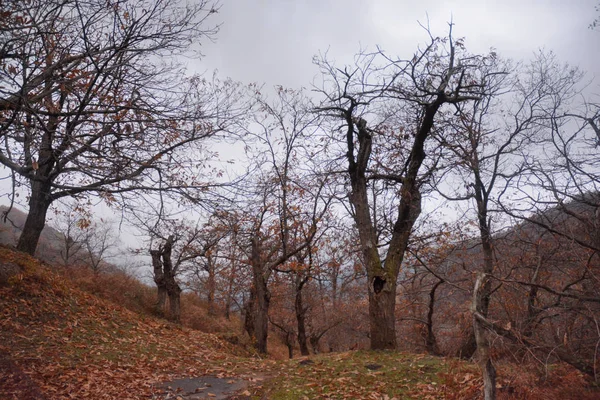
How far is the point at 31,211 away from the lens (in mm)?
13812

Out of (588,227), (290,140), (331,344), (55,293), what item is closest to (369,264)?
(588,227)

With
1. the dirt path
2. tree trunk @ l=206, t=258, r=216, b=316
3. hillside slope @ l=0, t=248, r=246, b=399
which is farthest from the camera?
tree trunk @ l=206, t=258, r=216, b=316

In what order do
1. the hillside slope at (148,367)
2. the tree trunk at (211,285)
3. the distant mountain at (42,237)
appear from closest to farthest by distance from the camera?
the hillside slope at (148,367)
the tree trunk at (211,285)
the distant mountain at (42,237)

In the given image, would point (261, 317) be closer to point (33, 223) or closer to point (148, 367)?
point (148, 367)

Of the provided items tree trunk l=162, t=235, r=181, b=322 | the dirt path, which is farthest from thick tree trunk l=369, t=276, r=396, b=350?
tree trunk l=162, t=235, r=181, b=322

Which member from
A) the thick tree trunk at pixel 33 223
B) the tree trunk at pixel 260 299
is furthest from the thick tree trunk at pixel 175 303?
the thick tree trunk at pixel 33 223

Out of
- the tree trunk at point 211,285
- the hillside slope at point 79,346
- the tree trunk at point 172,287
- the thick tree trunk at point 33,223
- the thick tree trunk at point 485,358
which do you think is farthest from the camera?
the tree trunk at point 211,285

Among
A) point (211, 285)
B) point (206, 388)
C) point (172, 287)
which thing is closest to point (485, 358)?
point (206, 388)

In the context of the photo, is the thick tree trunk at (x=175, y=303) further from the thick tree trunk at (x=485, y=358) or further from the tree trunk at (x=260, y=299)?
the thick tree trunk at (x=485, y=358)

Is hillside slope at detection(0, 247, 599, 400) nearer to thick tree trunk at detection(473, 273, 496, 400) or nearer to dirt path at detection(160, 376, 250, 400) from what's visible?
dirt path at detection(160, 376, 250, 400)

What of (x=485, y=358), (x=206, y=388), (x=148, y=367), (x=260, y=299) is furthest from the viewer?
(x=260, y=299)

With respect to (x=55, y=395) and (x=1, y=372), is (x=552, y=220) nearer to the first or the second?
(x=55, y=395)

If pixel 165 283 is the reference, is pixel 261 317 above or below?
below

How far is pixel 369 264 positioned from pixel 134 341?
570cm
